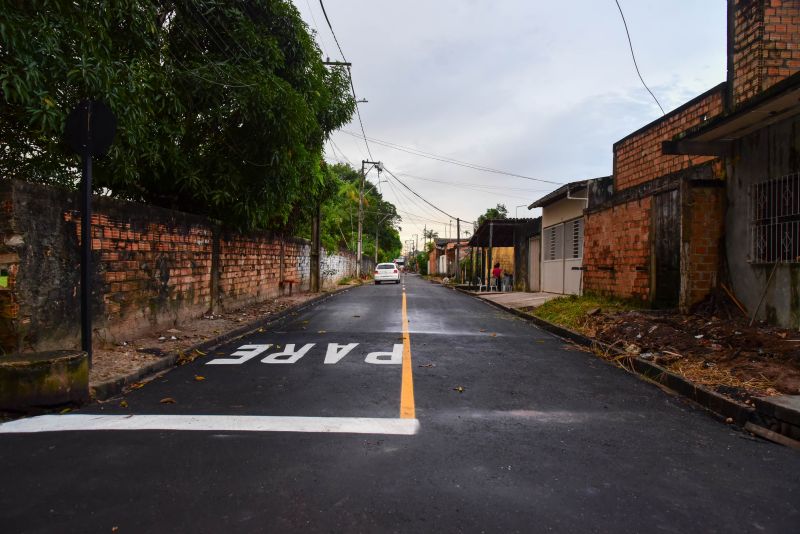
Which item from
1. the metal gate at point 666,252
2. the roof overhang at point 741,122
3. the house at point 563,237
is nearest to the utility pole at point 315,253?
the house at point 563,237

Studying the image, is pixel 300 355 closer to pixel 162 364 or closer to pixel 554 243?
pixel 162 364

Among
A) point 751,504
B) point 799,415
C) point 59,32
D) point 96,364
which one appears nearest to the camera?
point 751,504

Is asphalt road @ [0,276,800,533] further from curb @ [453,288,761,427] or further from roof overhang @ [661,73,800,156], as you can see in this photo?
roof overhang @ [661,73,800,156]

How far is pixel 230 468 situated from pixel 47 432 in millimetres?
1831

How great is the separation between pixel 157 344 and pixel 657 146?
35.1ft

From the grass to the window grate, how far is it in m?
2.95

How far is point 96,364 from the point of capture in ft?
19.6

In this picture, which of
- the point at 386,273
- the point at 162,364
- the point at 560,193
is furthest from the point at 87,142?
the point at 386,273

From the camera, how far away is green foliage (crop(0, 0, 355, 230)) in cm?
538

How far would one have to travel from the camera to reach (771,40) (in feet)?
25.3

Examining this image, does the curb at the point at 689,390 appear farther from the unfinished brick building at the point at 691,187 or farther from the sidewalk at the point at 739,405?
the unfinished brick building at the point at 691,187

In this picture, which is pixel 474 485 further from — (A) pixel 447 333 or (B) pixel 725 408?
(A) pixel 447 333

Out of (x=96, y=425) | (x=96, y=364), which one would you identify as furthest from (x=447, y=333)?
(x=96, y=425)

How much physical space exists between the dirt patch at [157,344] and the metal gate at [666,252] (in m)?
8.10
